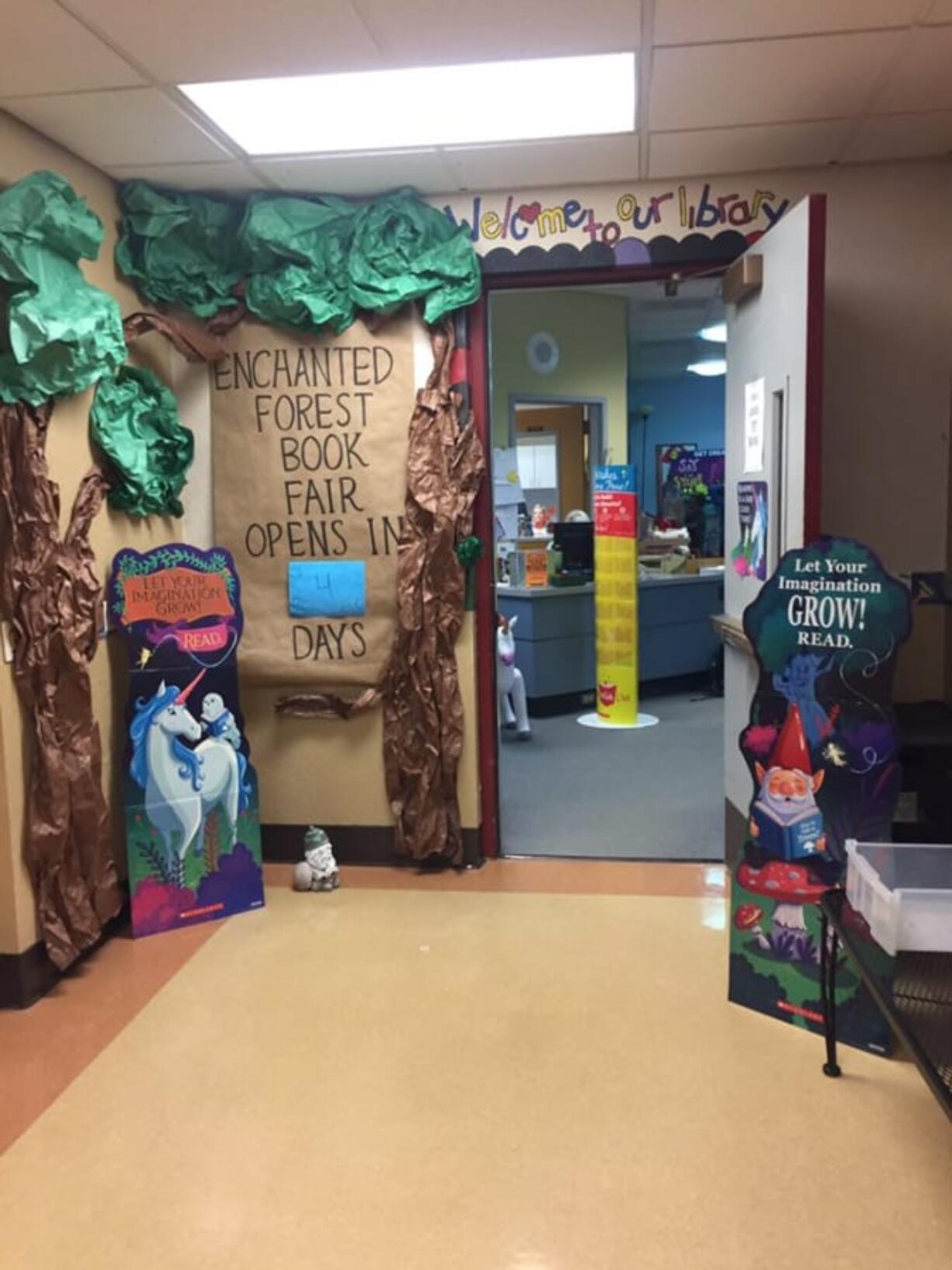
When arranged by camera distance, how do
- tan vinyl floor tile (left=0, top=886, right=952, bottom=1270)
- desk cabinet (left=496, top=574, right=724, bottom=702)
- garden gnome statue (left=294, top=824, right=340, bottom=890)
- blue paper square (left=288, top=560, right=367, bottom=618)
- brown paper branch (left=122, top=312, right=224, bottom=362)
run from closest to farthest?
tan vinyl floor tile (left=0, top=886, right=952, bottom=1270)
brown paper branch (left=122, top=312, right=224, bottom=362)
garden gnome statue (left=294, top=824, right=340, bottom=890)
blue paper square (left=288, top=560, right=367, bottom=618)
desk cabinet (left=496, top=574, right=724, bottom=702)

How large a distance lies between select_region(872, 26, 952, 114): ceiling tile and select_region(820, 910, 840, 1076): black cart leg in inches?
80.6

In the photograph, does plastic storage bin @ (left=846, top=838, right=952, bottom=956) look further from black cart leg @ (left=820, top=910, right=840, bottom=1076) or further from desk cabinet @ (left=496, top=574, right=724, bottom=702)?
desk cabinet @ (left=496, top=574, right=724, bottom=702)

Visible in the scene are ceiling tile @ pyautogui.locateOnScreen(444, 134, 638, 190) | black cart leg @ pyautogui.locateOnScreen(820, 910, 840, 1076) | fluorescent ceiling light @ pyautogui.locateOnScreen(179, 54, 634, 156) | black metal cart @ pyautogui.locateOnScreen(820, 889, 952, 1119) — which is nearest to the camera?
black metal cart @ pyautogui.locateOnScreen(820, 889, 952, 1119)

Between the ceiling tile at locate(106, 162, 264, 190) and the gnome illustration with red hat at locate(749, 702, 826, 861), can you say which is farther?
the ceiling tile at locate(106, 162, 264, 190)

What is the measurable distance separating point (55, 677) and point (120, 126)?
1547mm

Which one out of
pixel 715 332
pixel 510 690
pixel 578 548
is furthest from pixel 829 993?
pixel 715 332

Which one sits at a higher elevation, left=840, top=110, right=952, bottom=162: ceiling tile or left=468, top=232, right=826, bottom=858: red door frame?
left=840, top=110, right=952, bottom=162: ceiling tile

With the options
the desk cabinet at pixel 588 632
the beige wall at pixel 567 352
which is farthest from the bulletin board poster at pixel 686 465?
the desk cabinet at pixel 588 632

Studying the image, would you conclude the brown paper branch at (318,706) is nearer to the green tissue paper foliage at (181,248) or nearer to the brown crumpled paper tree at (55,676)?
the brown crumpled paper tree at (55,676)

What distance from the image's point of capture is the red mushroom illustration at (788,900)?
8.35 feet

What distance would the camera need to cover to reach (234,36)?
2266 mm

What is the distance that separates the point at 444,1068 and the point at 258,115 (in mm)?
2568

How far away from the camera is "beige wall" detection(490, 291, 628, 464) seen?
7.03 meters

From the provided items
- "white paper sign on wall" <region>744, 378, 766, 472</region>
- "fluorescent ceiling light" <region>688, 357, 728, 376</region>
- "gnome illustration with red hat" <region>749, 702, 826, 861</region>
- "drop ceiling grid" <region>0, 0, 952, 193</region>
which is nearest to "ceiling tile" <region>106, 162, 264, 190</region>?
"drop ceiling grid" <region>0, 0, 952, 193</region>
